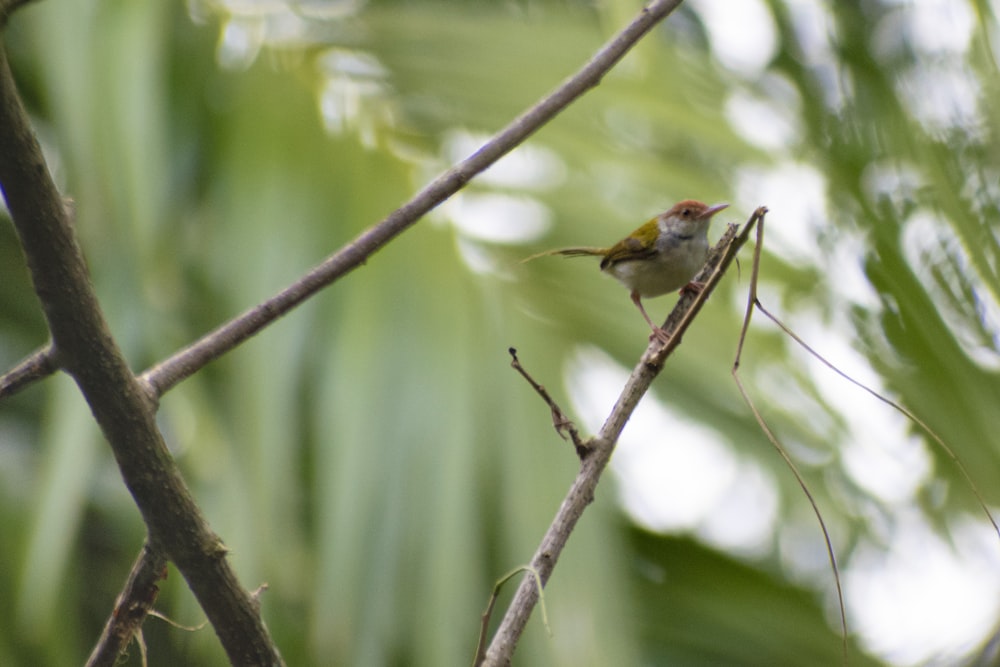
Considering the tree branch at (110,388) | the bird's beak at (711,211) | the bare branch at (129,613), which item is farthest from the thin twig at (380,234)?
the bird's beak at (711,211)

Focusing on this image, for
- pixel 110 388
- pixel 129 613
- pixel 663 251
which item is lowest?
pixel 129 613

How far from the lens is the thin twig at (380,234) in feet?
3.93

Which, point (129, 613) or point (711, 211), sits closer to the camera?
point (129, 613)

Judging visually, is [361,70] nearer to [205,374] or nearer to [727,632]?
[205,374]

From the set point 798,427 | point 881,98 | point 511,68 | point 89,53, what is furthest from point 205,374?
point 881,98

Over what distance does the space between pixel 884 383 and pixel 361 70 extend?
69.5 inches

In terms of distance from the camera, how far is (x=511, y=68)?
10.2 ft

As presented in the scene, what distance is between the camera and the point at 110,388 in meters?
1.08

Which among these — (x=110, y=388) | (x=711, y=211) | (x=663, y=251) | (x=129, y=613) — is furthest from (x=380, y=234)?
(x=711, y=211)

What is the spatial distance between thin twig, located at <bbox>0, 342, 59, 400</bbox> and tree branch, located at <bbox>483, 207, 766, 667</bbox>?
0.55 metres

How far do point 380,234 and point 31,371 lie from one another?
41cm

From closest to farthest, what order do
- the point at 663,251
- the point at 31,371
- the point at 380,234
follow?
1. the point at 31,371
2. the point at 380,234
3. the point at 663,251

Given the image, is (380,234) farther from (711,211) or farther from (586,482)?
(711,211)

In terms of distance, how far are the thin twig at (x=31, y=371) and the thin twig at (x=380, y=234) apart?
0.38 feet
